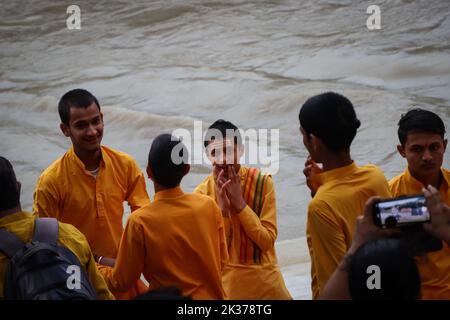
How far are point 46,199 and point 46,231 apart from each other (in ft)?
3.11

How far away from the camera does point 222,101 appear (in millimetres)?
8875

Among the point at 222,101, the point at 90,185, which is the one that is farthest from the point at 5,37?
the point at 90,185

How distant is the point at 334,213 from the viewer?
3.05 m

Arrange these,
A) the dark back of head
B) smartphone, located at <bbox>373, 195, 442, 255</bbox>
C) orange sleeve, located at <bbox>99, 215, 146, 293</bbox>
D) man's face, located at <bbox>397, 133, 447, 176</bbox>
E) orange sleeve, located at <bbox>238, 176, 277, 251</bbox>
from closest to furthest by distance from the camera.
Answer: the dark back of head
smartphone, located at <bbox>373, 195, 442, 255</bbox>
orange sleeve, located at <bbox>99, 215, 146, 293</bbox>
man's face, located at <bbox>397, 133, 447, 176</bbox>
orange sleeve, located at <bbox>238, 176, 277, 251</bbox>

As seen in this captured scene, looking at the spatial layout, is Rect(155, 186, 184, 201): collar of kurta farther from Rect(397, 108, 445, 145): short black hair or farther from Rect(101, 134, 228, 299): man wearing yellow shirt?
Rect(397, 108, 445, 145): short black hair

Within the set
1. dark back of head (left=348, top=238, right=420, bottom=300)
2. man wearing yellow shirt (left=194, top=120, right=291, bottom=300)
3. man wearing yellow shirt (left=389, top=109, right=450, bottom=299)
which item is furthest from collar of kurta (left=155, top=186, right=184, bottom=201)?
dark back of head (left=348, top=238, right=420, bottom=300)

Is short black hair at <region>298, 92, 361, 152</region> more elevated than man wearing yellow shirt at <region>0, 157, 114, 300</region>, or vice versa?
short black hair at <region>298, 92, 361, 152</region>

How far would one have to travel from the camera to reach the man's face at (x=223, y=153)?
12.7ft

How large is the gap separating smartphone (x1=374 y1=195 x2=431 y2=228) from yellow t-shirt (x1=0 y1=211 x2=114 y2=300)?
94 cm

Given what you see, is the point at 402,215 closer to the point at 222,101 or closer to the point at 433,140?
the point at 433,140

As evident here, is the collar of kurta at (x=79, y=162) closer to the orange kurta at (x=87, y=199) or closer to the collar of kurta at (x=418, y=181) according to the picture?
the orange kurta at (x=87, y=199)

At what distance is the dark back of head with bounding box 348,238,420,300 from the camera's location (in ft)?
7.14

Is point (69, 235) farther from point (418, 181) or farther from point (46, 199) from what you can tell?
point (418, 181)

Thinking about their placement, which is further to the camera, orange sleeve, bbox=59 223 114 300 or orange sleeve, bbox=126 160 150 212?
orange sleeve, bbox=126 160 150 212
